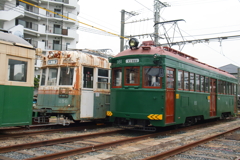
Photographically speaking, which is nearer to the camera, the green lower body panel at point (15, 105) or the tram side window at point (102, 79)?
the green lower body panel at point (15, 105)

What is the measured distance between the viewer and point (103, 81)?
11.2 metres

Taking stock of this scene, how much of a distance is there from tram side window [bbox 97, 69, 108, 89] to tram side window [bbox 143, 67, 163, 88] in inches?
107

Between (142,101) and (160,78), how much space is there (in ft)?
3.28

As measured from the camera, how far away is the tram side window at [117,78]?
9.45 metres

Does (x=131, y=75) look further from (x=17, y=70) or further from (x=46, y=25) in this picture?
(x=46, y=25)

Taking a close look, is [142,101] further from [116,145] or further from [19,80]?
[19,80]

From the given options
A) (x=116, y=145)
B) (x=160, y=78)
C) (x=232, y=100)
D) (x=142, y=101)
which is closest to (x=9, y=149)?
(x=116, y=145)

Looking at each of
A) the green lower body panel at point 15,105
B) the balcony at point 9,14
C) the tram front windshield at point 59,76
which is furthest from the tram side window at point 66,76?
the balcony at point 9,14

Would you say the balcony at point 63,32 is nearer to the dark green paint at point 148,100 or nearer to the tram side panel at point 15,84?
the dark green paint at point 148,100

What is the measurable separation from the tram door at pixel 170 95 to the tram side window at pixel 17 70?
4.67 m

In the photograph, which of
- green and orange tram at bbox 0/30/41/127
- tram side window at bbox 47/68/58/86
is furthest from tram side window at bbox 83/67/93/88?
green and orange tram at bbox 0/30/41/127

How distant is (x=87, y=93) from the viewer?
407 inches

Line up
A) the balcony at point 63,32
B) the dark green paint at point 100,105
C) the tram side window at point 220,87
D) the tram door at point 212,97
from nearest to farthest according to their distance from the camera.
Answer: the dark green paint at point 100,105
the tram door at point 212,97
the tram side window at point 220,87
the balcony at point 63,32

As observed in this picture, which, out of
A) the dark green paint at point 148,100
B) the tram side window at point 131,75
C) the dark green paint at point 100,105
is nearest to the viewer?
the dark green paint at point 148,100
